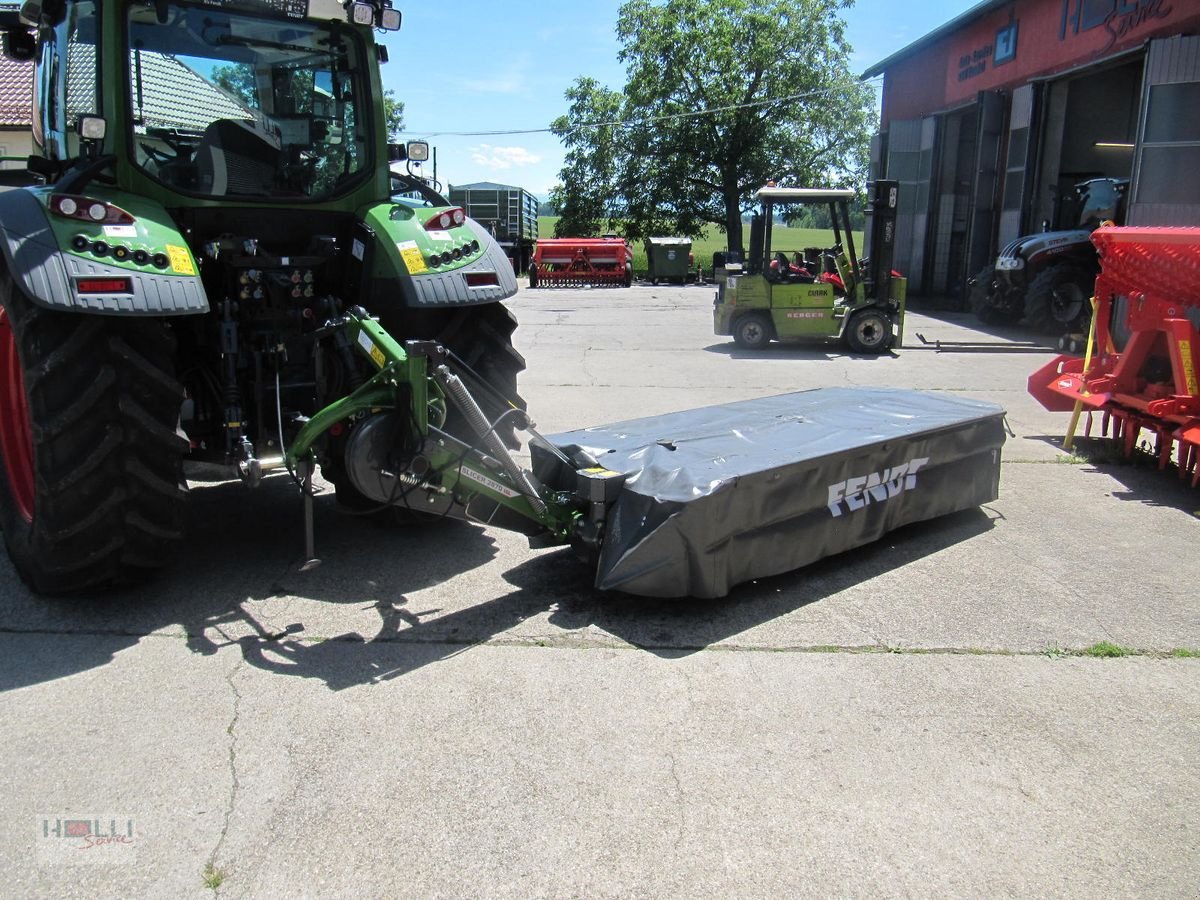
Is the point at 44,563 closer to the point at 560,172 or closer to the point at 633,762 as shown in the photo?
the point at 633,762

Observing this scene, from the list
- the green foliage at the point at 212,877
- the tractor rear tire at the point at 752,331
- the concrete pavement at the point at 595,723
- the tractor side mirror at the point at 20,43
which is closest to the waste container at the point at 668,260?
the tractor rear tire at the point at 752,331

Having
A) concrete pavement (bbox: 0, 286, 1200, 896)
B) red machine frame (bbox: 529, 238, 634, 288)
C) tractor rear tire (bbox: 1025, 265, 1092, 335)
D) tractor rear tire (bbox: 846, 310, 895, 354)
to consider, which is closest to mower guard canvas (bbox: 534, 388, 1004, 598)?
concrete pavement (bbox: 0, 286, 1200, 896)

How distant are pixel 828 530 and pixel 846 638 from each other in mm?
725

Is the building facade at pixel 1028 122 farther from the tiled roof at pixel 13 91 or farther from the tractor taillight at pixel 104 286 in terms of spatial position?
the tiled roof at pixel 13 91

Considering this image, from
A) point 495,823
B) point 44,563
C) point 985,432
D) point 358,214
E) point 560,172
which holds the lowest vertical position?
point 495,823

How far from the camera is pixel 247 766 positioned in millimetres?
2984

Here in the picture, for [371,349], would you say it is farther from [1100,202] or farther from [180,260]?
[1100,202]

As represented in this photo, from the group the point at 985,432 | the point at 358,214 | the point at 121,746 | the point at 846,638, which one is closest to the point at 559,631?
the point at 846,638

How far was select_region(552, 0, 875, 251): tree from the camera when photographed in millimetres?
35094

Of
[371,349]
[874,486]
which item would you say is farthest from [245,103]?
[874,486]

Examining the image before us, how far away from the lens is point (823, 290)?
44.5 feet

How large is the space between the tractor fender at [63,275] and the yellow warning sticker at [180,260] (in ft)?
0.14

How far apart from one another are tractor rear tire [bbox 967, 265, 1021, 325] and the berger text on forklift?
13.5 metres

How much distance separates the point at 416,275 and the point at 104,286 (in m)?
1.38
